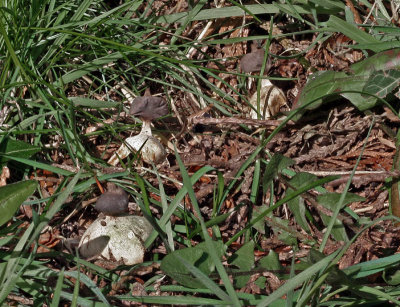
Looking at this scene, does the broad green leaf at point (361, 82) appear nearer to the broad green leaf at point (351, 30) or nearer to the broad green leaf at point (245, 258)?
the broad green leaf at point (351, 30)

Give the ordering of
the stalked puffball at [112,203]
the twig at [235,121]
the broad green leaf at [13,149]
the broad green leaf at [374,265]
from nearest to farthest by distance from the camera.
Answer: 1. the broad green leaf at [374,265]
2. the stalked puffball at [112,203]
3. the broad green leaf at [13,149]
4. the twig at [235,121]

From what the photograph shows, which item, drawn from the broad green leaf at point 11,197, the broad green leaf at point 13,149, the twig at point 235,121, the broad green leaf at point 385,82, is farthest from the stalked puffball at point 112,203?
the broad green leaf at point 385,82

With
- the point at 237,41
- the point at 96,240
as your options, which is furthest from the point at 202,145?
the point at 96,240

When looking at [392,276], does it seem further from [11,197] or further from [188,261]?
[11,197]

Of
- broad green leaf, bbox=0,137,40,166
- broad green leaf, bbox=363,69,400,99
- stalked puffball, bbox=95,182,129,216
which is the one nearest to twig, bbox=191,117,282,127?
broad green leaf, bbox=363,69,400,99

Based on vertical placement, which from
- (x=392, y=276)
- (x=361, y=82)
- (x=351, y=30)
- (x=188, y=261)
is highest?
(x=351, y=30)

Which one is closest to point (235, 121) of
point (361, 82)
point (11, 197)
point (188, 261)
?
point (361, 82)
